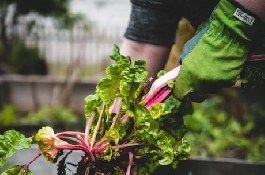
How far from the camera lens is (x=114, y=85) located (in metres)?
1.15

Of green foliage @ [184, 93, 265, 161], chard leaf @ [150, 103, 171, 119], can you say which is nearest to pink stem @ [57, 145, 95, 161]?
chard leaf @ [150, 103, 171, 119]

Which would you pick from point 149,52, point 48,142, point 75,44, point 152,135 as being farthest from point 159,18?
point 75,44

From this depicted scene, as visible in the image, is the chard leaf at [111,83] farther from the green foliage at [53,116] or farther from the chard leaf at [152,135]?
the green foliage at [53,116]

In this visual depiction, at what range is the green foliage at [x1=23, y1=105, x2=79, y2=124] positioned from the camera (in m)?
4.30

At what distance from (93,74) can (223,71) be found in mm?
4891

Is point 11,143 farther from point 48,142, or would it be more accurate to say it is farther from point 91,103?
point 91,103

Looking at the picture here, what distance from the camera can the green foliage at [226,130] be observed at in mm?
3277

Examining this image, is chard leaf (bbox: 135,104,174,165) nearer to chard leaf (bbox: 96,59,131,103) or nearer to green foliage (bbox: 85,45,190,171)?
green foliage (bbox: 85,45,190,171)

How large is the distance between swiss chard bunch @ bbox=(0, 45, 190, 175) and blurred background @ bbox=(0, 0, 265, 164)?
1.24 meters

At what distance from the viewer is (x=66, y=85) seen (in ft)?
15.8

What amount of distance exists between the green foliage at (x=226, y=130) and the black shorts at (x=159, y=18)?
1733mm

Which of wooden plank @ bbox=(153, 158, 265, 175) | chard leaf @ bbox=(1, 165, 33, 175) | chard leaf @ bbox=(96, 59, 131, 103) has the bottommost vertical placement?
wooden plank @ bbox=(153, 158, 265, 175)

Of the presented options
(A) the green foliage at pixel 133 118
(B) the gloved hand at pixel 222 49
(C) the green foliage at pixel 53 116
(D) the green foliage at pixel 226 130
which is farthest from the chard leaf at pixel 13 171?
(C) the green foliage at pixel 53 116

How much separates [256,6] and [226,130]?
9.19 feet
